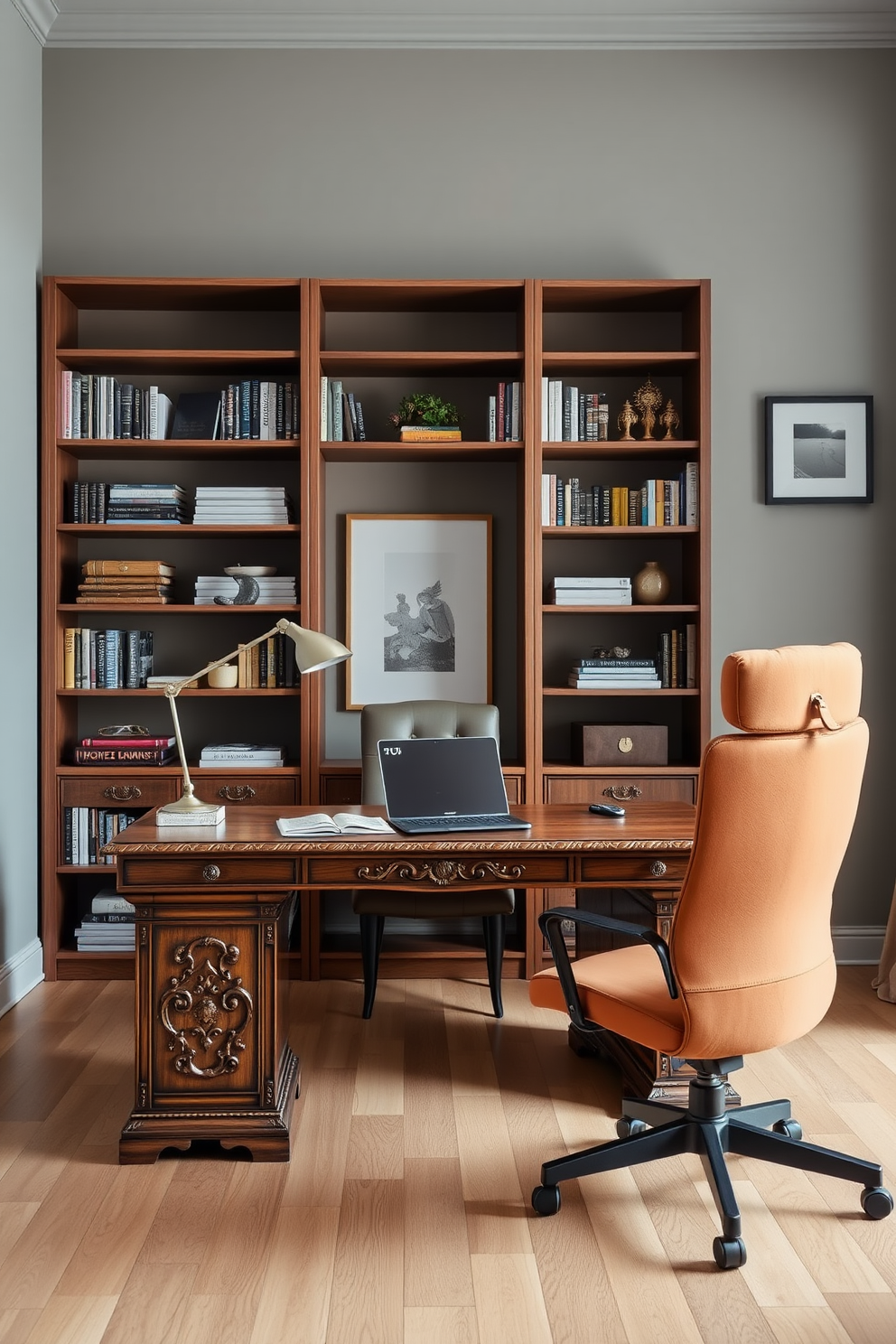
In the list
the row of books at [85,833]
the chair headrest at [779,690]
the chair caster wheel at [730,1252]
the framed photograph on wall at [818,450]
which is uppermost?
the framed photograph on wall at [818,450]

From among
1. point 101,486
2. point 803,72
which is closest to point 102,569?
point 101,486

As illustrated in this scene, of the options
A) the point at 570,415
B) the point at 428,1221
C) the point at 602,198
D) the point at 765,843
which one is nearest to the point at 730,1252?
the point at 428,1221

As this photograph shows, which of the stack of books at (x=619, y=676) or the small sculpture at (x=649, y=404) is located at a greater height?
the small sculpture at (x=649, y=404)

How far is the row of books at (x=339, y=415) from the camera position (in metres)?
3.91

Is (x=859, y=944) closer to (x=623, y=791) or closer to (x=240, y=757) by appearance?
(x=623, y=791)

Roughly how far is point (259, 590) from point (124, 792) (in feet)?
2.92

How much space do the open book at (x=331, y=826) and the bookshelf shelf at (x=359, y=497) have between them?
1.11 metres

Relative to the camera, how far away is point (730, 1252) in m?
2.02

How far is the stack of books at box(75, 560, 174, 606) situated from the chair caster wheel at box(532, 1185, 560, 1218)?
250cm

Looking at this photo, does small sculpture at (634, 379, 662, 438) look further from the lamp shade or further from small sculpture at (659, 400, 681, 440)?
the lamp shade

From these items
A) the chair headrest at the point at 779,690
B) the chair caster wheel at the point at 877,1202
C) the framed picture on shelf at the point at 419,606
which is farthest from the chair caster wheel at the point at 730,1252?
the framed picture on shelf at the point at 419,606

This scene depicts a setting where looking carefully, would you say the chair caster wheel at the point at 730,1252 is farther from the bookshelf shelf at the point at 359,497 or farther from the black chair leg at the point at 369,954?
the bookshelf shelf at the point at 359,497

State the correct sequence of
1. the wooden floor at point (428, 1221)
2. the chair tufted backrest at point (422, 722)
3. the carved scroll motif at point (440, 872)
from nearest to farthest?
the wooden floor at point (428, 1221) < the carved scroll motif at point (440, 872) < the chair tufted backrest at point (422, 722)

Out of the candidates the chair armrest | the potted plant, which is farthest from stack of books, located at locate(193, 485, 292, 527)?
the chair armrest
